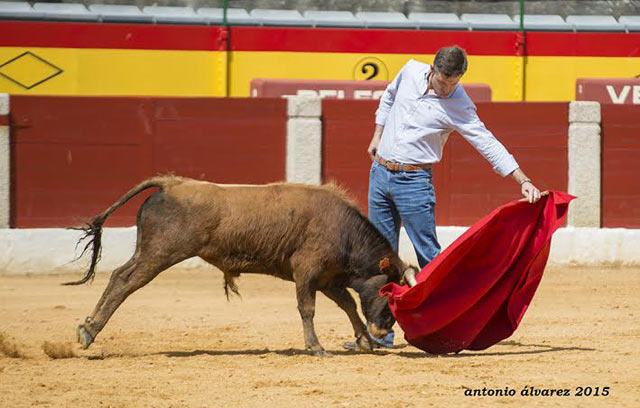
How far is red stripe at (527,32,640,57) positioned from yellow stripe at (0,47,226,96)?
12.1 ft

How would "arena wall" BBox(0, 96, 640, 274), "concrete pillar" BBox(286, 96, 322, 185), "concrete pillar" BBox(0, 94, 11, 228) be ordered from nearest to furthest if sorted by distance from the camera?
"concrete pillar" BBox(0, 94, 11, 228)
"arena wall" BBox(0, 96, 640, 274)
"concrete pillar" BBox(286, 96, 322, 185)

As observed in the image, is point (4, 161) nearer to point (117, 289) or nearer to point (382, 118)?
point (117, 289)

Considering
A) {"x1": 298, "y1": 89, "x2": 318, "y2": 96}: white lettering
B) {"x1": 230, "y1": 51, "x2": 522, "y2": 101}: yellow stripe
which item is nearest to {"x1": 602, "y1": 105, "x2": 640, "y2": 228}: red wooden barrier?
{"x1": 230, "y1": 51, "x2": 522, "y2": 101}: yellow stripe

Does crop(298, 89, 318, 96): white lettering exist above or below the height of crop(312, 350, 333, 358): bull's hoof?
above

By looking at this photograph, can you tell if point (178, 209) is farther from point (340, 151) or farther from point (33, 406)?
point (340, 151)

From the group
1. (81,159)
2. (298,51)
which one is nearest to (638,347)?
(81,159)

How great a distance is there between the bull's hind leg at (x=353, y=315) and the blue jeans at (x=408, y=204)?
0.38 m

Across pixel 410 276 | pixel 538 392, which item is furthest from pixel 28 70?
pixel 538 392

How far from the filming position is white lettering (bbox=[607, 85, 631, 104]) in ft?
43.6

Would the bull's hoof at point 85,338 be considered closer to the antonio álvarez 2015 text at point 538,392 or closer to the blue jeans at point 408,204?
the blue jeans at point 408,204

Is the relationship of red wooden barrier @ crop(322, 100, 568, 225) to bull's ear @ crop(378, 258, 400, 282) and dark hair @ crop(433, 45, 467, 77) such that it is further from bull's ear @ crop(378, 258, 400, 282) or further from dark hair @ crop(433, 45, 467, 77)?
dark hair @ crop(433, 45, 467, 77)

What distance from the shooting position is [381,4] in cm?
1421

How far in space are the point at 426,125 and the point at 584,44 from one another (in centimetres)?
833

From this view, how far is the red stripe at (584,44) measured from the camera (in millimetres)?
14188
